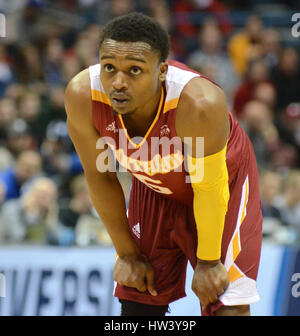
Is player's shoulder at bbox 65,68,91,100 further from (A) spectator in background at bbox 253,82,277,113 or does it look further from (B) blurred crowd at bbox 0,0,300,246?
(A) spectator in background at bbox 253,82,277,113

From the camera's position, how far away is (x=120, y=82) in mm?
2639

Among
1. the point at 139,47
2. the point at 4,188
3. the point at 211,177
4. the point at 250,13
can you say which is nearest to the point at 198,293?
the point at 211,177

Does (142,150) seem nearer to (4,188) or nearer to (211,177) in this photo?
(211,177)

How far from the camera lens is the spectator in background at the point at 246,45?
→ 796cm

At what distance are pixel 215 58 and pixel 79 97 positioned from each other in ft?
17.5

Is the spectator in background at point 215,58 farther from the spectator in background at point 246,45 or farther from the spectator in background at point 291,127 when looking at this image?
the spectator in background at point 291,127

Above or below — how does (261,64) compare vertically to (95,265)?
above

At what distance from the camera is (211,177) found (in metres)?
2.79

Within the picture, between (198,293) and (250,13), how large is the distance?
6577mm

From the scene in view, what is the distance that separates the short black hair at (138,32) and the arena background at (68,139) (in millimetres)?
2236

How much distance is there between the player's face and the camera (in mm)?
2637

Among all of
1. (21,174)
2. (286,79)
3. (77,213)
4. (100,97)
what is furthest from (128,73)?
(286,79)
